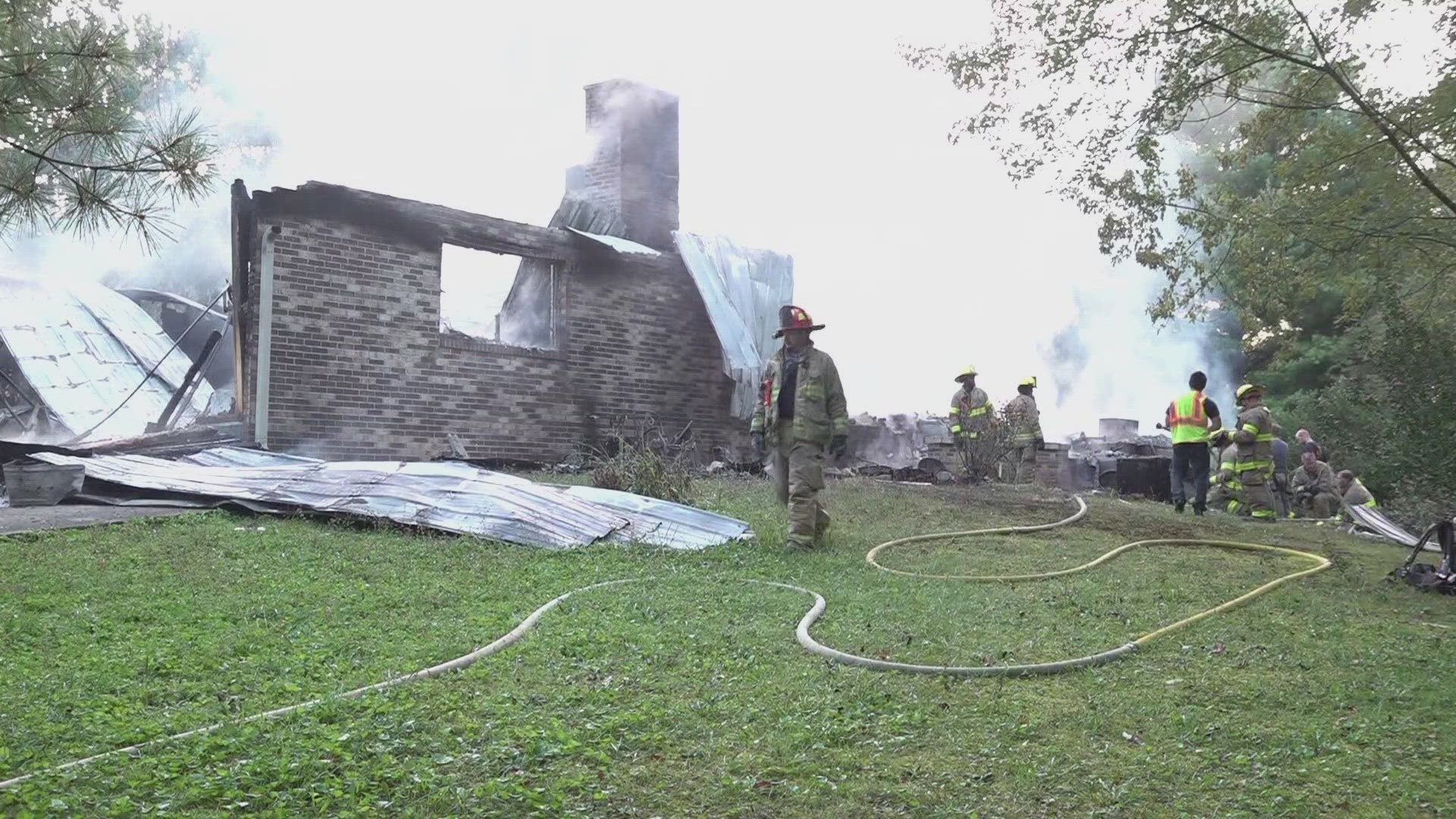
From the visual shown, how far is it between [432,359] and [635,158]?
16.3 ft

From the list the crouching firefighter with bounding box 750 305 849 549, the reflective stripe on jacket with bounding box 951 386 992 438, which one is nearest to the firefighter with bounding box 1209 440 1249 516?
the reflective stripe on jacket with bounding box 951 386 992 438

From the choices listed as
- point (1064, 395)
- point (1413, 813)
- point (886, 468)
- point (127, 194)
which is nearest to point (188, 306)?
point (886, 468)

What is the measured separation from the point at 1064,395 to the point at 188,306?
83.2ft

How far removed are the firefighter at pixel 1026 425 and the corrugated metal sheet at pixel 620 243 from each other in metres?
5.37

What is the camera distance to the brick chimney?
15633 millimetres

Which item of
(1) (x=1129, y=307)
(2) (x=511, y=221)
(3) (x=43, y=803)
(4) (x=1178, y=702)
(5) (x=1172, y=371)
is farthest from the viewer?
(1) (x=1129, y=307)

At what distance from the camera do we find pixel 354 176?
2400 centimetres

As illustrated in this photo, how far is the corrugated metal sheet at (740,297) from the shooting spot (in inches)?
591

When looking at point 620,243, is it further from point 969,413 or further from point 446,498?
point 446,498

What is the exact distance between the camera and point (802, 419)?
7652 millimetres

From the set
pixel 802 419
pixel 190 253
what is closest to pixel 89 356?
pixel 190 253

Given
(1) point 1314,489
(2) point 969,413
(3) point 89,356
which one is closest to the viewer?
(1) point 1314,489

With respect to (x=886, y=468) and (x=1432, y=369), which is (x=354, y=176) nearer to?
(x=886, y=468)

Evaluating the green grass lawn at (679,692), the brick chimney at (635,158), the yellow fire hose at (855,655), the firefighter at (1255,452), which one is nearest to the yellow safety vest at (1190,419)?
the firefighter at (1255,452)
